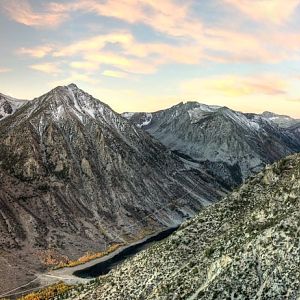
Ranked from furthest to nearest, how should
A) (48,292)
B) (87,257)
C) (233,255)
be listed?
(87,257)
(48,292)
(233,255)

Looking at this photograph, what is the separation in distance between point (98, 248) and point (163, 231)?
34888 millimetres

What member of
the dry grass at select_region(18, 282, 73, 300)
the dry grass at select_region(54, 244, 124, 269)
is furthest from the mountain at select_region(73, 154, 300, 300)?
the dry grass at select_region(54, 244, 124, 269)

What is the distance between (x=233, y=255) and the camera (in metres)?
51.7

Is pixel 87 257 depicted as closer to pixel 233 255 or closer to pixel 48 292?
pixel 48 292

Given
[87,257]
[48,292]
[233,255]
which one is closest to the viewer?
[233,255]

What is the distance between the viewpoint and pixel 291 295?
149 ft

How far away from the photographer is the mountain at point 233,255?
48.5 m

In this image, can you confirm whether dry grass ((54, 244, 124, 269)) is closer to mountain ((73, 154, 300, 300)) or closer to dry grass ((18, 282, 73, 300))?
dry grass ((18, 282, 73, 300))

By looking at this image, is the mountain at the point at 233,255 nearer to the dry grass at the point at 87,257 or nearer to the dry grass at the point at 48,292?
the dry grass at the point at 48,292

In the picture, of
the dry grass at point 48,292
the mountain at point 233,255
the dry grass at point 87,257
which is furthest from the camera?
the dry grass at point 87,257

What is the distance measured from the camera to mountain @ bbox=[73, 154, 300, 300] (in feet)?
159

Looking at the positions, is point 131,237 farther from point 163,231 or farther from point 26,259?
point 26,259

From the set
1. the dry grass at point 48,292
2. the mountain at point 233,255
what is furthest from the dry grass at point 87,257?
the mountain at point 233,255

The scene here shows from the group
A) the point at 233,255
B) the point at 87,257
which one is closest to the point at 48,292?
the point at 87,257
